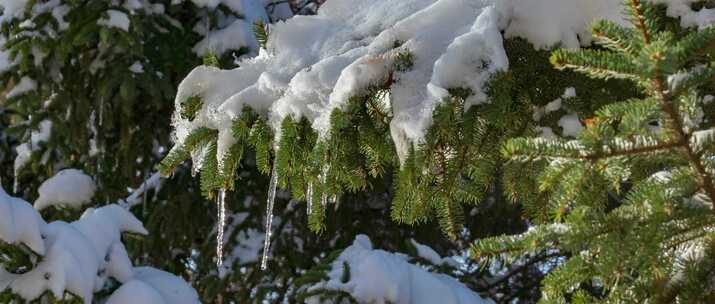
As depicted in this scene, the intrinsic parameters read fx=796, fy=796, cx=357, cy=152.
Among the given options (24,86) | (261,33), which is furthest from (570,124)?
(24,86)

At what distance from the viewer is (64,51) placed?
4.87 meters

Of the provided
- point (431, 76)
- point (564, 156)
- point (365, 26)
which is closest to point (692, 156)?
point (564, 156)

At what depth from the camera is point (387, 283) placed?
3326mm

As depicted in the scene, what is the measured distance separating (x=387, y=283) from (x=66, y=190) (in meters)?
2.70

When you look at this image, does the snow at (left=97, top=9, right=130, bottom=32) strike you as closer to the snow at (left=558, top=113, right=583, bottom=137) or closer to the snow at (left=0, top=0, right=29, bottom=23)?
the snow at (left=0, top=0, right=29, bottom=23)

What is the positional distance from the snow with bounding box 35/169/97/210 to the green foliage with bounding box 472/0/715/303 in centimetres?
442

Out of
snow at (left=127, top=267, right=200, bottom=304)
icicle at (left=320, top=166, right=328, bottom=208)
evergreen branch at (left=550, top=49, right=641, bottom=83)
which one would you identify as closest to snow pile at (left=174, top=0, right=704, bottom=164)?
icicle at (left=320, top=166, right=328, bottom=208)

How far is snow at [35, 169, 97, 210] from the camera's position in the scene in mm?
5094

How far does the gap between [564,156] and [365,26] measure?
96 centimetres

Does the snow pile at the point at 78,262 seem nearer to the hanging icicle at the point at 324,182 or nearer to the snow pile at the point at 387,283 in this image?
the snow pile at the point at 387,283

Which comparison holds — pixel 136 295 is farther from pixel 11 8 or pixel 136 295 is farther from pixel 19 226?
pixel 11 8

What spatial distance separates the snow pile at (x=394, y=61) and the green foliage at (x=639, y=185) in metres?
0.50

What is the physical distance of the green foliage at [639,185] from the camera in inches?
43.4

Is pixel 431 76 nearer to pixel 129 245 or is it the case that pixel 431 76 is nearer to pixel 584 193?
pixel 584 193
